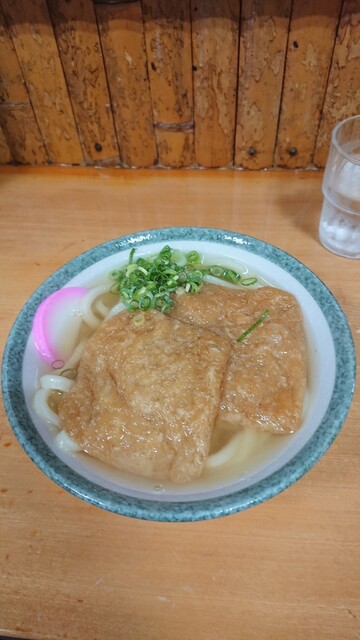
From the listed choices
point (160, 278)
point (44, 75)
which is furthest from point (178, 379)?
point (44, 75)

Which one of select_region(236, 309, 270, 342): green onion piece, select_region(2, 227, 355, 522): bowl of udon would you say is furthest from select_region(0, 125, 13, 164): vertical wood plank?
select_region(236, 309, 270, 342): green onion piece

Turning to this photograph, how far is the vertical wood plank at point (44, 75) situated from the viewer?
7.03ft

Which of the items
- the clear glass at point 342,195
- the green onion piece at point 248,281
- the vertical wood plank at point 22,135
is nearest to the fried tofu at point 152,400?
the green onion piece at point 248,281

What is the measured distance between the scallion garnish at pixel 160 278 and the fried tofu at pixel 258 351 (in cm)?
5

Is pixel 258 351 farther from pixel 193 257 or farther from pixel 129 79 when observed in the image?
pixel 129 79

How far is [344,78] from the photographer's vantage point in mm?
2207

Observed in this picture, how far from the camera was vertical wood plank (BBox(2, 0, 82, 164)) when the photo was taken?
2.14 m

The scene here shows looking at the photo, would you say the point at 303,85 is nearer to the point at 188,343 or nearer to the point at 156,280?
the point at 156,280

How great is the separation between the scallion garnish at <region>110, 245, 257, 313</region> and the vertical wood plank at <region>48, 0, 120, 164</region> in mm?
979

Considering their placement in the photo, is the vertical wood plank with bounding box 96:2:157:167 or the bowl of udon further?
the vertical wood plank with bounding box 96:2:157:167

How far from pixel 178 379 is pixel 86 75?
1.70m

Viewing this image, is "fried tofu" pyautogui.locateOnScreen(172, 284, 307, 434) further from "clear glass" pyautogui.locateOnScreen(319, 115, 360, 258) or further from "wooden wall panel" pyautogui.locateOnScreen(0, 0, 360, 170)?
"wooden wall panel" pyautogui.locateOnScreen(0, 0, 360, 170)

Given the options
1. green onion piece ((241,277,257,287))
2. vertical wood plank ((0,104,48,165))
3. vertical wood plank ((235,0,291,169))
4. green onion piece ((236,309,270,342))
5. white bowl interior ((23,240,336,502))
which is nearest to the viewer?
white bowl interior ((23,240,336,502))

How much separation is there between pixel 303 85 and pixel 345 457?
5.72 ft
